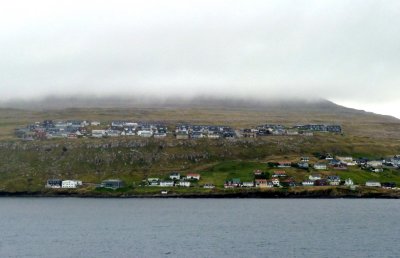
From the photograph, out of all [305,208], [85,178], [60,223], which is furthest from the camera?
[85,178]

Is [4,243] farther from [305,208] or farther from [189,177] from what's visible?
[189,177]

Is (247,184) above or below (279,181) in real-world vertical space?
below

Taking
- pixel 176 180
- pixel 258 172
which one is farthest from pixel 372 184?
pixel 176 180

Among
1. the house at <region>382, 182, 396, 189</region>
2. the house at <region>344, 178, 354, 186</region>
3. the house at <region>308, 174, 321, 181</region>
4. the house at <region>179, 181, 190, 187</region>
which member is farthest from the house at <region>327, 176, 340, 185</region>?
the house at <region>179, 181, 190, 187</region>

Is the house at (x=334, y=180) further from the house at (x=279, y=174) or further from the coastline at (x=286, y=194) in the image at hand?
the house at (x=279, y=174)

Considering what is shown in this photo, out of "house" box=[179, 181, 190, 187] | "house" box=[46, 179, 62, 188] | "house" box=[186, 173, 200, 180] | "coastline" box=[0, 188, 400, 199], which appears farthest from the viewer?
"house" box=[46, 179, 62, 188]

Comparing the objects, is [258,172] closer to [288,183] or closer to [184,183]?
[288,183]

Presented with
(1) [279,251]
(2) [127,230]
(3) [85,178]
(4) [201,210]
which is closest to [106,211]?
(4) [201,210]

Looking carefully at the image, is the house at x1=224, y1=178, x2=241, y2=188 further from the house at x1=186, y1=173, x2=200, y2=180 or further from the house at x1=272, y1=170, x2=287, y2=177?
the house at x1=272, y1=170, x2=287, y2=177
